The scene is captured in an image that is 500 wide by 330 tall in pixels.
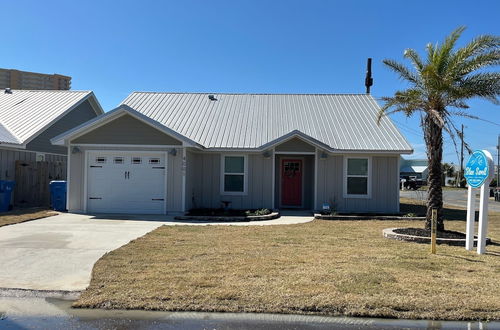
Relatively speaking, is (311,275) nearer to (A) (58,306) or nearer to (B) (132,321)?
(B) (132,321)

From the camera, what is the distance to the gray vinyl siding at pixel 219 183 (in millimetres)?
17328

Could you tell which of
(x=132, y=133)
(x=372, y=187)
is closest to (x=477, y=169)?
(x=372, y=187)

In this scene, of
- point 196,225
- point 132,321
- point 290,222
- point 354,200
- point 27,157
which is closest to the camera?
point 132,321

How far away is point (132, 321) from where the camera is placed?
5117mm

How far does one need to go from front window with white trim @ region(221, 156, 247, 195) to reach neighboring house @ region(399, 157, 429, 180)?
64.5 meters

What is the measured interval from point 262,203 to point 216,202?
1.86m

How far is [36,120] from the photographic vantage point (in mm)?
20766

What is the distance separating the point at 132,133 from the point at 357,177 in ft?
29.0

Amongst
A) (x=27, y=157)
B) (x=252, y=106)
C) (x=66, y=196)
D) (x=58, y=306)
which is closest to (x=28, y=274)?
(x=58, y=306)

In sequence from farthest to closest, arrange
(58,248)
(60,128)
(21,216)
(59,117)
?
(60,128)
(59,117)
(21,216)
(58,248)

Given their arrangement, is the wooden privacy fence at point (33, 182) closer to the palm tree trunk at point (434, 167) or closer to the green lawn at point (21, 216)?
the green lawn at point (21, 216)

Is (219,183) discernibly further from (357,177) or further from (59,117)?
(59,117)

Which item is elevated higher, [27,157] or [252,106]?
[252,106]

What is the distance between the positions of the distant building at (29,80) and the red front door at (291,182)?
33.8 m
